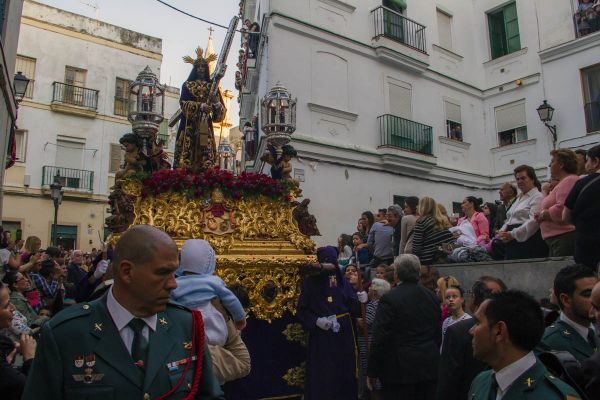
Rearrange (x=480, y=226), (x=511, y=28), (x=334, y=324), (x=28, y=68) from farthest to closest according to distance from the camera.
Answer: (x=28, y=68), (x=511, y=28), (x=480, y=226), (x=334, y=324)

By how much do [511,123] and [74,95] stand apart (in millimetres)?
19248

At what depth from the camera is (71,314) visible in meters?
1.91

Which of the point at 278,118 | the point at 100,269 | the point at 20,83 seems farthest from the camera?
the point at 20,83

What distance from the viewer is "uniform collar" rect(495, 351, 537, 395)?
7.36 feet

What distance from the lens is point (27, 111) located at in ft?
72.5

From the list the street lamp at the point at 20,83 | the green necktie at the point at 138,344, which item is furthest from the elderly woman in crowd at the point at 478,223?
the street lamp at the point at 20,83

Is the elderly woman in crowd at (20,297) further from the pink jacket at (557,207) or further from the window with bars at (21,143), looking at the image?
the window with bars at (21,143)

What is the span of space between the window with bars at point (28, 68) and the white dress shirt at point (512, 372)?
24.3 m

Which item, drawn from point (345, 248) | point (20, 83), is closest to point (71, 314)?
point (345, 248)

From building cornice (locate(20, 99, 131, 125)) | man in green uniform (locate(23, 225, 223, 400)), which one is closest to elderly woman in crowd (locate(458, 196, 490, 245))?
man in green uniform (locate(23, 225, 223, 400))

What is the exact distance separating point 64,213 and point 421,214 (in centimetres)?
1913

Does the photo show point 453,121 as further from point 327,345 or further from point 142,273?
point 142,273

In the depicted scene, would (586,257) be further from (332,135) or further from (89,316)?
(332,135)

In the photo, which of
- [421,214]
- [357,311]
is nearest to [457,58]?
[421,214]
